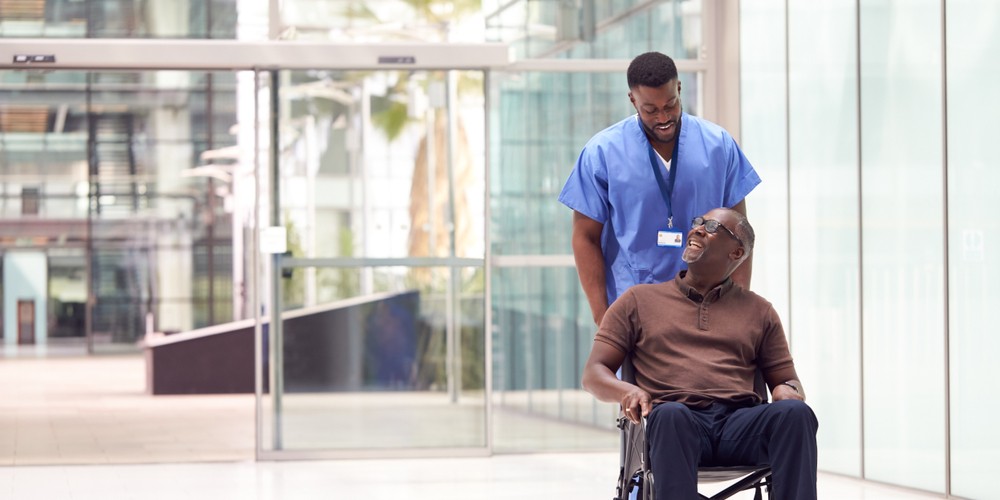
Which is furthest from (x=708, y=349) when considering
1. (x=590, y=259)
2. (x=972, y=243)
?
(x=972, y=243)

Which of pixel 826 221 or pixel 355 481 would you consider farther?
pixel 826 221

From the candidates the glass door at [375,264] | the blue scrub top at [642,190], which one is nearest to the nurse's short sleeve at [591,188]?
the blue scrub top at [642,190]

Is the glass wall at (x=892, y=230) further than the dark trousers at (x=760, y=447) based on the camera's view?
Yes

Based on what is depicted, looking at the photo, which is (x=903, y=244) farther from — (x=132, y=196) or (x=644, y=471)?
(x=132, y=196)

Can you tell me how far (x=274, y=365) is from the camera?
7598 millimetres

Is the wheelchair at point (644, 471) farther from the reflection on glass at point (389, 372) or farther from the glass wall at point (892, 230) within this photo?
the reflection on glass at point (389, 372)

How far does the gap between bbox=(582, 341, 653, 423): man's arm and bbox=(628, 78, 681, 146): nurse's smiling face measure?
558mm

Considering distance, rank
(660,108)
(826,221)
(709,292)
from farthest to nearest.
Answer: (826,221) → (660,108) → (709,292)

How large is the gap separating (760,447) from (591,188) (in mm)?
838

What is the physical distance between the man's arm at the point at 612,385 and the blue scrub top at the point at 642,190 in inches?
13.7

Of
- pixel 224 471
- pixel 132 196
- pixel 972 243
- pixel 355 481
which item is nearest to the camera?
pixel 972 243

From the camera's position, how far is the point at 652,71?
333cm

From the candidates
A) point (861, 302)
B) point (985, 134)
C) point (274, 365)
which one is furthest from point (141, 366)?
point (985, 134)

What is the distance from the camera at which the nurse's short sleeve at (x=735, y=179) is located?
369 cm
